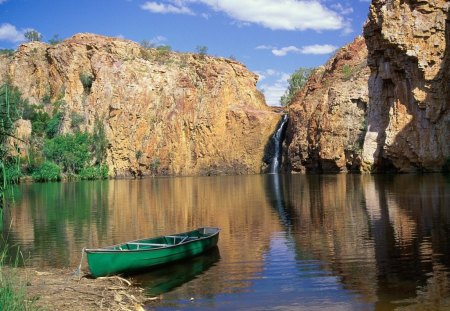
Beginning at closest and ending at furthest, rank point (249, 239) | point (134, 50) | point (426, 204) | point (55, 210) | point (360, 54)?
point (249, 239) → point (426, 204) → point (55, 210) → point (360, 54) → point (134, 50)

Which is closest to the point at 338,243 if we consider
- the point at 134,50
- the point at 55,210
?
the point at 55,210

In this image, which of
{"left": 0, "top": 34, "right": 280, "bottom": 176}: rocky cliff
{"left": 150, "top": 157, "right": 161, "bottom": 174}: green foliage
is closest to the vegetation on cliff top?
{"left": 0, "top": 34, "right": 280, "bottom": 176}: rocky cliff

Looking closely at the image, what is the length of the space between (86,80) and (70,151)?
53.7 feet

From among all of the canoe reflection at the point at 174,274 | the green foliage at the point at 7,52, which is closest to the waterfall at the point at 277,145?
the green foliage at the point at 7,52

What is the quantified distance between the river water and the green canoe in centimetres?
41

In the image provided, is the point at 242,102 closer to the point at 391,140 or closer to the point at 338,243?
the point at 391,140

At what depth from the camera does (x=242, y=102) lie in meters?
93.9

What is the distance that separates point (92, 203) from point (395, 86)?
1559 inches

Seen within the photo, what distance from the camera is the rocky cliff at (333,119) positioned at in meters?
72.4

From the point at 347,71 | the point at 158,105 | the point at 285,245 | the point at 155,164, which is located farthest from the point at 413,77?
the point at 158,105

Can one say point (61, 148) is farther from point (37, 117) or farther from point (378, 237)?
point (378, 237)

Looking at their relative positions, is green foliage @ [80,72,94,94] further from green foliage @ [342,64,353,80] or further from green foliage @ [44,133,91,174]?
green foliage @ [342,64,353,80]

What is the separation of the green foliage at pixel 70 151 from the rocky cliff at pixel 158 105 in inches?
151

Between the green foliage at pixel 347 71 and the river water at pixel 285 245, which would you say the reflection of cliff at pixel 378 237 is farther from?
the green foliage at pixel 347 71
